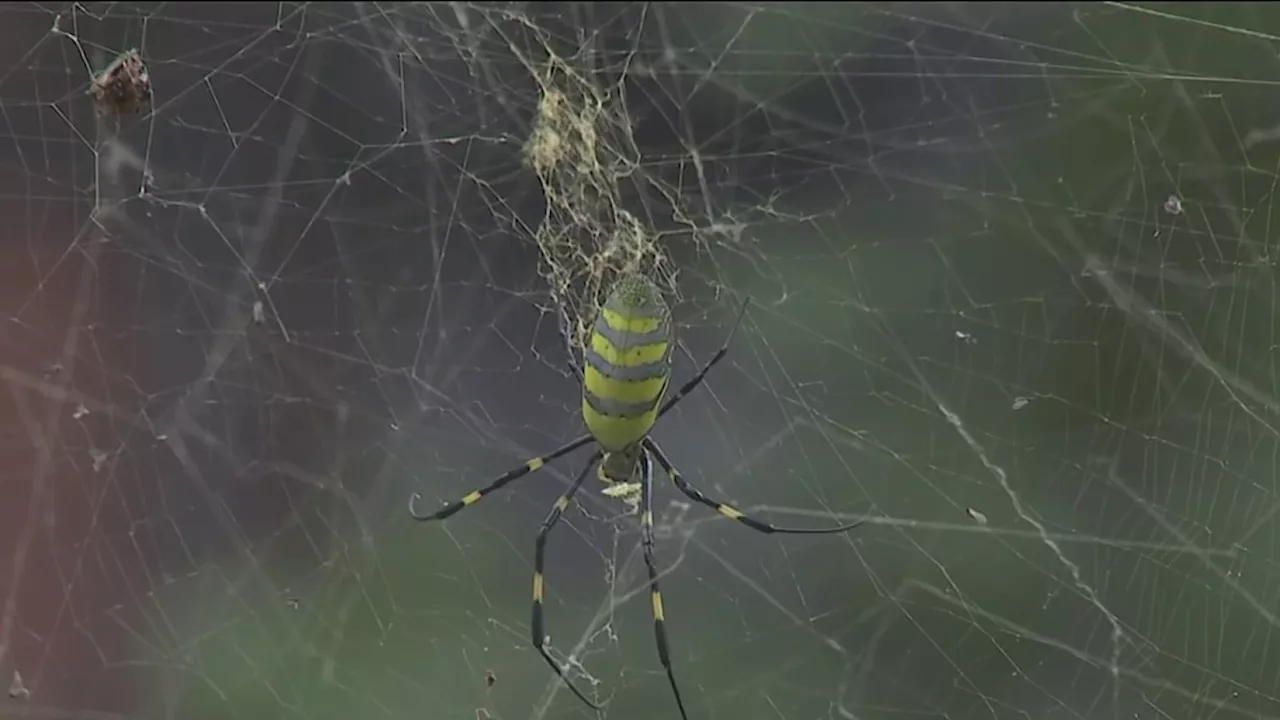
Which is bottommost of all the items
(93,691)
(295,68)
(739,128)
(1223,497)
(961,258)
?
(93,691)

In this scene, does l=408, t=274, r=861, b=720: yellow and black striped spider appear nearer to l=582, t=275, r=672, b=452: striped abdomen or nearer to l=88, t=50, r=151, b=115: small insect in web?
l=582, t=275, r=672, b=452: striped abdomen

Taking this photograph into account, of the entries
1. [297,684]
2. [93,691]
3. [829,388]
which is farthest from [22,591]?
[829,388]

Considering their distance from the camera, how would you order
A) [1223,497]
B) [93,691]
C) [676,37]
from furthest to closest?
[676,37] → [93,691] → [1223,497]

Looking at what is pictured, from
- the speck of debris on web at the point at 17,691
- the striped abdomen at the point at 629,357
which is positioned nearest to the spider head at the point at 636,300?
the striped abdomen at the point at 629,357

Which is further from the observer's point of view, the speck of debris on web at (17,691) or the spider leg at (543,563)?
the speck of debris on web at (17,691)

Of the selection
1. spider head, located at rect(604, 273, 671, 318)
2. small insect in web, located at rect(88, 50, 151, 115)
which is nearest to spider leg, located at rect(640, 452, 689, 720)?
spider head, located at rect(604, 273, 671, 318)

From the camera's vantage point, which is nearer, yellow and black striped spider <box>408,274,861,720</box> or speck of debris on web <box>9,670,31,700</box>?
yellow and black striped spider <box>408,274,861,720</box>

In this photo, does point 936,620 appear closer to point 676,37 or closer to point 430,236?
point 430,236

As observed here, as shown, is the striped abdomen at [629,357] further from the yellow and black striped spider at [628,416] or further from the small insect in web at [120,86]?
the small insect in web at [120,86]
